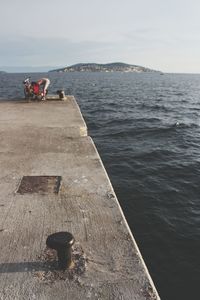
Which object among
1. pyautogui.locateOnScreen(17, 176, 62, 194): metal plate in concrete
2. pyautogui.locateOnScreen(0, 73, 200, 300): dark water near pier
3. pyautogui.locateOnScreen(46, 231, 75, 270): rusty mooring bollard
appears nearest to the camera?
pyautogui.locateOnScreen(46, 231, 75, 270): rusty mooring bollard

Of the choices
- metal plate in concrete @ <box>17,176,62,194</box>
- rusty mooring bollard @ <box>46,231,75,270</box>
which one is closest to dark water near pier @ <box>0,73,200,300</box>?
metal plate in concrete @ <box>17,176,62,194</box>

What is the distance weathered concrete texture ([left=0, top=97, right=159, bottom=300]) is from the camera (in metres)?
3.16

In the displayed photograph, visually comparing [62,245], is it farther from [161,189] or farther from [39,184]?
[161,189]

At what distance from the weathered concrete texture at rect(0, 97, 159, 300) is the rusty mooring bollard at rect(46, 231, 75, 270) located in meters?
0.12

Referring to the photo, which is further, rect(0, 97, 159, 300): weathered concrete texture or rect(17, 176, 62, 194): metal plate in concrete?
rect(17, 176, 62, 194): metal plate in concrete

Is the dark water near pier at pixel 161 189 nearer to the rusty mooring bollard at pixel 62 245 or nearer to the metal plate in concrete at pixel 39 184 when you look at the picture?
the metal plate in concrete at pixel 39 184

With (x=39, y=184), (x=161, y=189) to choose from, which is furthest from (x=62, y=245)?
(x=161, y=189)

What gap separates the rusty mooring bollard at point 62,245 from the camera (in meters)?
3.12

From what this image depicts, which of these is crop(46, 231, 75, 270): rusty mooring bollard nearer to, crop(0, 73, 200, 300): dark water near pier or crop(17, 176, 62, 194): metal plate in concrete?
crop(17, 176, 62, 194): metal plate in concrete

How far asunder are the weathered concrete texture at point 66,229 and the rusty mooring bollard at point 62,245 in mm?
122

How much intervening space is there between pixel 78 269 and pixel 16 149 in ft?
13.9

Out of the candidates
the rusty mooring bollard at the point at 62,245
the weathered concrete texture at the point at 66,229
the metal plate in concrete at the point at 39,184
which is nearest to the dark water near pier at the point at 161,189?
the weathered concrete texture at the point at 66,229

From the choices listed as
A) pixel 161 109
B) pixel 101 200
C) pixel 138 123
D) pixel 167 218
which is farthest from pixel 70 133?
pixel 161 109

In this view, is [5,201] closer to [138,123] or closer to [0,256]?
[0,256]
